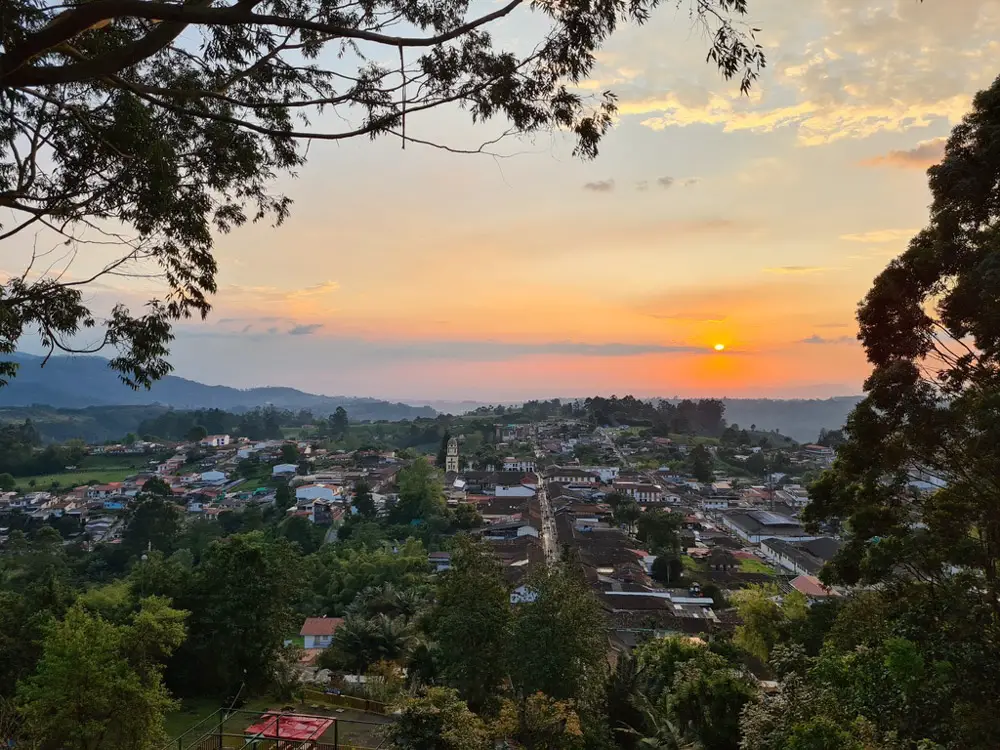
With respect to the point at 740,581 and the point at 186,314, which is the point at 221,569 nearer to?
the point at 186,314

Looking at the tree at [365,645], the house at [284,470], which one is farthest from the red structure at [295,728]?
the house at [284,470]

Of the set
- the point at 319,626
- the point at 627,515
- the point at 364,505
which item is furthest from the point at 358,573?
the point at 627,515

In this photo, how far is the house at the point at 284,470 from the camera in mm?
50031

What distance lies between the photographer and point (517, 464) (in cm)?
5053

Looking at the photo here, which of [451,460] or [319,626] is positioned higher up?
[451,460]

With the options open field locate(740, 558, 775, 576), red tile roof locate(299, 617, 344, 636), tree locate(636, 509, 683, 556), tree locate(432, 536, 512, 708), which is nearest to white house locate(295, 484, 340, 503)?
tree locate(636, 509, 683, 556)

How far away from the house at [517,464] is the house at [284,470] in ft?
55.6

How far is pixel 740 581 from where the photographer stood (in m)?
24.5

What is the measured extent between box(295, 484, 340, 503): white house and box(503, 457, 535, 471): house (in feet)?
49.6

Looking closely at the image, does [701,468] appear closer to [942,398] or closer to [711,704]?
[711,704]

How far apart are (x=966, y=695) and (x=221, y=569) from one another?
434 inches

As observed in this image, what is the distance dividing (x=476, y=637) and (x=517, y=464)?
41.8 m

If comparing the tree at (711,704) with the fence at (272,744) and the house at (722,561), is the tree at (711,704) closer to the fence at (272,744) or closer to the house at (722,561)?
the fence at (272,744)

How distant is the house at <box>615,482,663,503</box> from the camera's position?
3839cm
